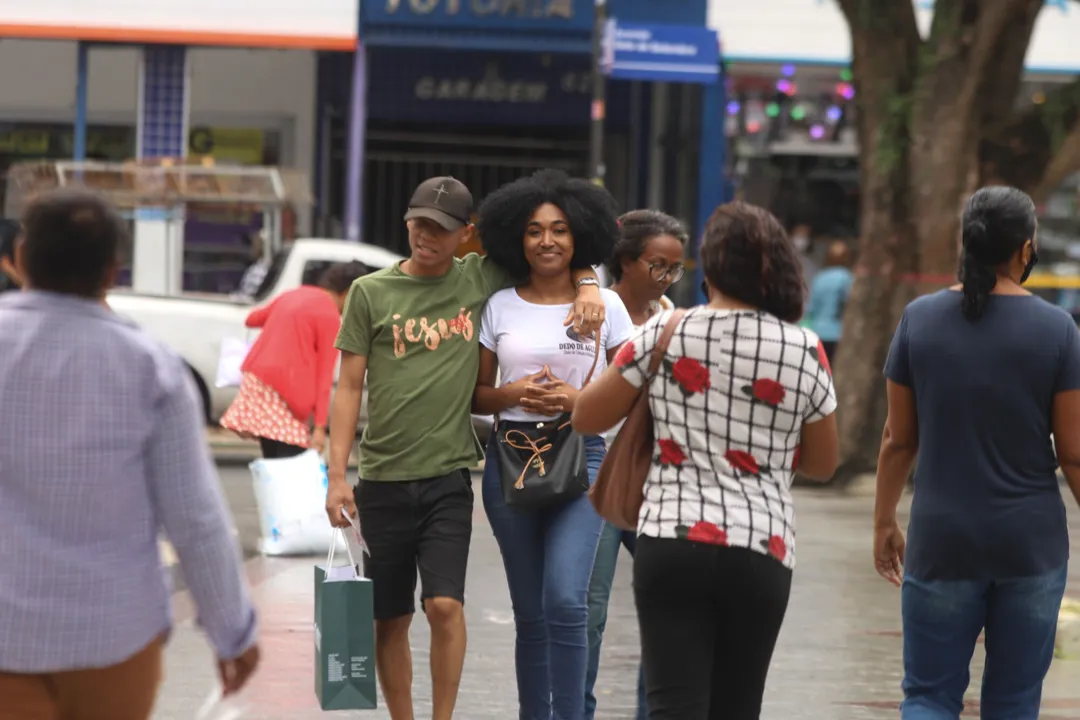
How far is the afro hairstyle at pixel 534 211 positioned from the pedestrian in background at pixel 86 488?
2372 mm

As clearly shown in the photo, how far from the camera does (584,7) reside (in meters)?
21.3

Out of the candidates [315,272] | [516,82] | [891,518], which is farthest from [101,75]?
[891,518]

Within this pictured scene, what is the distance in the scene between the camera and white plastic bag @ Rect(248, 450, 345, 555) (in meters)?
10.5

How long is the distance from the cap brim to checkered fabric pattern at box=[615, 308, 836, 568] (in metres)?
1.48

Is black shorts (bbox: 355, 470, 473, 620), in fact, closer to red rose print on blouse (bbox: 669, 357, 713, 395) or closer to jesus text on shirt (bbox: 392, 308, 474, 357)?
jesus text on shirt (bbox: 392, 308, 474, 357)

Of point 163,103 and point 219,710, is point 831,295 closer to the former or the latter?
point 163,103

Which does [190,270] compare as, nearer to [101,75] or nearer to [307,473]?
[101,75]

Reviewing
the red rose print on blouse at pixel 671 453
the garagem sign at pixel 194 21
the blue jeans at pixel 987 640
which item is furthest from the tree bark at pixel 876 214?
the red rose print on blouse at pixel 671 453

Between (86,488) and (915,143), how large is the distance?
11684 mm

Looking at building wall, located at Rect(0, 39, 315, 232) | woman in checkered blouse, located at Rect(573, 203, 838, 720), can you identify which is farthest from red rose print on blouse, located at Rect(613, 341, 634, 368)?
building wall, located at Rect(0, 39, 315, 232)

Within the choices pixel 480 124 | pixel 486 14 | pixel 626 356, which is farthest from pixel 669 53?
pixel 626 356

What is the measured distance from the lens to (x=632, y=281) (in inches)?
254

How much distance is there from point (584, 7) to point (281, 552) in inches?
468

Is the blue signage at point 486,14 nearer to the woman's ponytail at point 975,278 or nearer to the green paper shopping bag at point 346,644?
the green paper shopping bag at point 346,644
